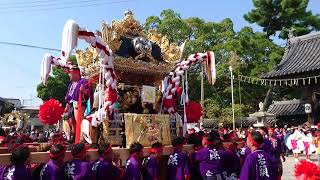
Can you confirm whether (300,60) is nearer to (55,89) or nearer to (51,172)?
(51,172)

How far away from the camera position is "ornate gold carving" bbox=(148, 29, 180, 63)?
9.66 m

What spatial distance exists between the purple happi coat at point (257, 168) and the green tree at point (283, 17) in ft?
93.1

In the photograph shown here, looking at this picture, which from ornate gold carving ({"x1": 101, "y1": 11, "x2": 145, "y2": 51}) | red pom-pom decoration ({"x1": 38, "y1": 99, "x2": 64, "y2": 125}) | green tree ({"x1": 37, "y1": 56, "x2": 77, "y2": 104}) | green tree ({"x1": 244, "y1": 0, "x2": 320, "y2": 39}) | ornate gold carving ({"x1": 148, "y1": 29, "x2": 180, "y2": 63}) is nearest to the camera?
ornate gold carving ({"x1": 101, "y1": 11, "x2": 145, "y2": 51})

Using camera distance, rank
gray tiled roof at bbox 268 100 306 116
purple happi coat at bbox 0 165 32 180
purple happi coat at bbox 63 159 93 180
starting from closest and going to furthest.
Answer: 1. purple happi coat at bbox 0 165 32 180
2. purple happi coat at bbox 63 159 93 180
3. gray tiled roof at bbox 268 100 306 116

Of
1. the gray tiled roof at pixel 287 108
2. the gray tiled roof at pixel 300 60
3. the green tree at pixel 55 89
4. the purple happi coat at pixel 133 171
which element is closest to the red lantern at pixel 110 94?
the purple happi coat at pixel 133 171

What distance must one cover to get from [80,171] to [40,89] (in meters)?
42.1

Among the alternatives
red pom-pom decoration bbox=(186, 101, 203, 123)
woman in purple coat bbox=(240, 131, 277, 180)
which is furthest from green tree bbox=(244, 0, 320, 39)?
woman in purple coat bbox=(240, 131, 277, 180)

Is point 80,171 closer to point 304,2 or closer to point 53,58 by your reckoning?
point 53,58

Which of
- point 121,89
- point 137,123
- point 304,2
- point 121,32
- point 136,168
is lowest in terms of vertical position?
point 136,168

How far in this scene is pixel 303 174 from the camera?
138 inches

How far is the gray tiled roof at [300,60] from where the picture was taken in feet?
64.1

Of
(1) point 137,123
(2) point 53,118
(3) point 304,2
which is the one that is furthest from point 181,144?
(3) point 304,2

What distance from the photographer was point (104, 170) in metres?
5.31

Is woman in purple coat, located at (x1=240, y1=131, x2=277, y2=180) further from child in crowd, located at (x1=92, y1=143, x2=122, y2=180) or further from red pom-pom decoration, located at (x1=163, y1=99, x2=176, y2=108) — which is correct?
red pom-pom decoration, located at (x1=163, y1=99, x2=176, y2=108)
